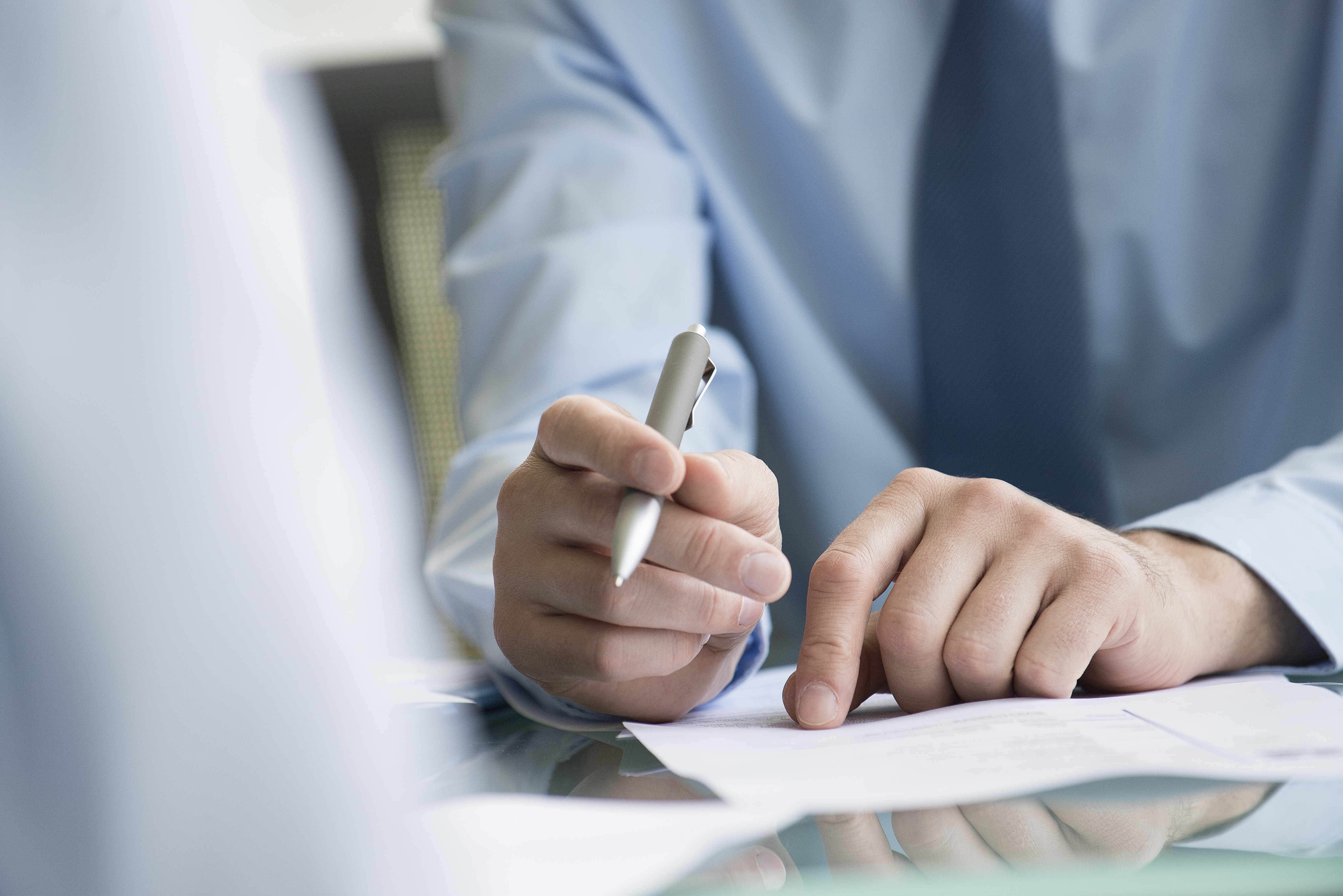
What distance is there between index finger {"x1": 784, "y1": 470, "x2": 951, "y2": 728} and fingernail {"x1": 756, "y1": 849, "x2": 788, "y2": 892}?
0.50ft

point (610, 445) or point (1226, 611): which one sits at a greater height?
point (610, 445)

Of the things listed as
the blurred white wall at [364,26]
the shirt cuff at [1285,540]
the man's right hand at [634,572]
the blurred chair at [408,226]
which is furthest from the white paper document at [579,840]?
the blurred white wall at [364,26]

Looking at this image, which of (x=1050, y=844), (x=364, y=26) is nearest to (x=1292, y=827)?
(x=1050, y=844)

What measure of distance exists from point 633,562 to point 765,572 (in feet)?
0.16

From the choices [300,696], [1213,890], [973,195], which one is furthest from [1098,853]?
[973,195]

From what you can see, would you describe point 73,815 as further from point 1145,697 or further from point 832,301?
point 832,301

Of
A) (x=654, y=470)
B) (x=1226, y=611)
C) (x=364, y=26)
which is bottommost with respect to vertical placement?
(x=1226, y=611)

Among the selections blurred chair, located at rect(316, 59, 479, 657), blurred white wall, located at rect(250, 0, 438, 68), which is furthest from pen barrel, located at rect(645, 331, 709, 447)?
blurred white wall, located at rect(250, 0, 438, 68)

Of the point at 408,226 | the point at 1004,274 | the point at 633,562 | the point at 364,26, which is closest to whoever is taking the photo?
the point at 633,562

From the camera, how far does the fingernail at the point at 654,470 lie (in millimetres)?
317

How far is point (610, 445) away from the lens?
330 mm

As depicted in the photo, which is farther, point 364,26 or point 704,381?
point 364,26

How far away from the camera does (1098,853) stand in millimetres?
197

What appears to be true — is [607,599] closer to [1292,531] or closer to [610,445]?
[610,445]
